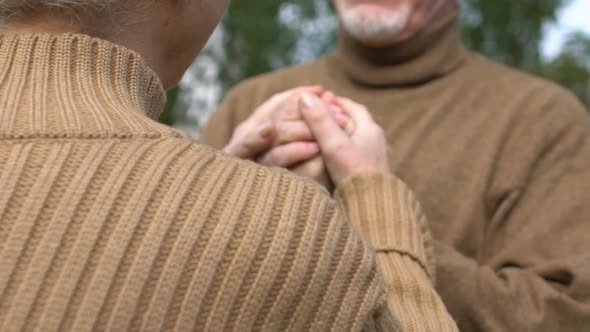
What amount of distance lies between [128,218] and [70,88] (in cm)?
21

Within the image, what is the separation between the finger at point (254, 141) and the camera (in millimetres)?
1893

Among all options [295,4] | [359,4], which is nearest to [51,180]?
[359,4]

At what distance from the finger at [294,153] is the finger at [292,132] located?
0.01 meters

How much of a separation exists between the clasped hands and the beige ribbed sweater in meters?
0.76

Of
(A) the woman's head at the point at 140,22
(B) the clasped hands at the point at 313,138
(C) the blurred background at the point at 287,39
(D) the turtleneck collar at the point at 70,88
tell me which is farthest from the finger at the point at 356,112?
(C) the blurred background at the point at 287,39

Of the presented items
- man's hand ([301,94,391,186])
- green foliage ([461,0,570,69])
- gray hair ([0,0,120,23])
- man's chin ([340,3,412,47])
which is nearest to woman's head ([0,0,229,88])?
gray hair ([0,0,120,23])

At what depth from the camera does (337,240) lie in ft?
3.22

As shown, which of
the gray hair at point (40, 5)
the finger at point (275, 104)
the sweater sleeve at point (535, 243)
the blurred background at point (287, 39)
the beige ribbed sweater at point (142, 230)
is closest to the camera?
the beige ribbed sweater at point (142, 230)

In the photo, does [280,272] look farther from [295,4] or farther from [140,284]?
[295,4]

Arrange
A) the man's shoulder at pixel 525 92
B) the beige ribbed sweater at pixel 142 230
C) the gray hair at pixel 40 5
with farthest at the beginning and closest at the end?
the man's shoulder at pixel 525 92, the gray hair at pixel 40 5, the beige ribbed sweater at pixel 142 230

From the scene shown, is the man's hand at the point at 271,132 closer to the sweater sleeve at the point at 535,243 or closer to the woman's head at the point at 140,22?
the sweater sleeve at the point at 535,243

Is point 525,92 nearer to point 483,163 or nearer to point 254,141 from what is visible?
point 483,163

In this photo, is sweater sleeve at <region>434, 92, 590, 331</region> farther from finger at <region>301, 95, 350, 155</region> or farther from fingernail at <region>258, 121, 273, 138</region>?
fingernail at <region>258, 121, 273, 138</region>

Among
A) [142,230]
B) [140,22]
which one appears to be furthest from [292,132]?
[142,230]
